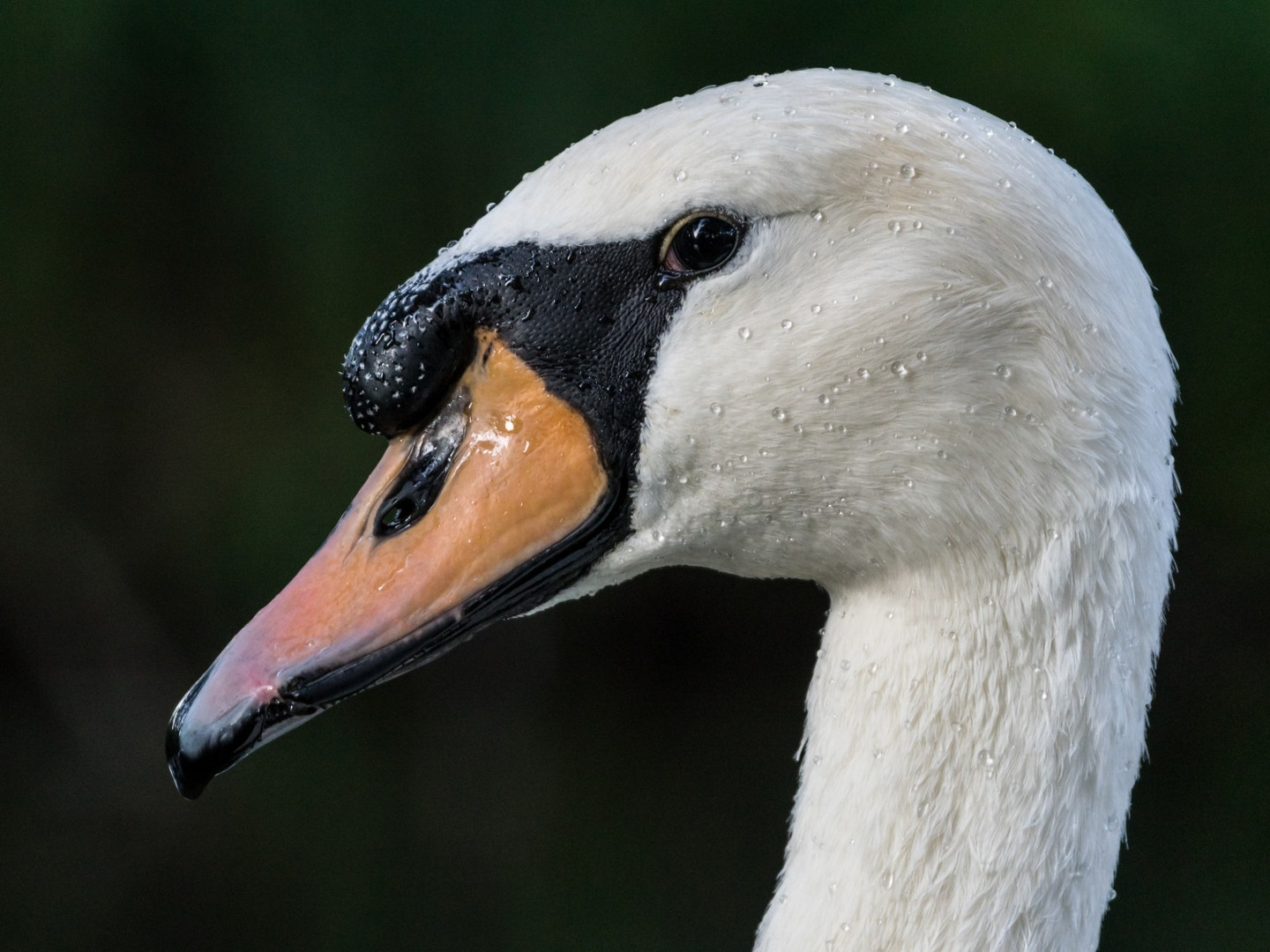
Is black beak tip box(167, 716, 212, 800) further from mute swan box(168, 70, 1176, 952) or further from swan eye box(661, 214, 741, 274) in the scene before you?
swan eye box(661, 214, 741, 274)

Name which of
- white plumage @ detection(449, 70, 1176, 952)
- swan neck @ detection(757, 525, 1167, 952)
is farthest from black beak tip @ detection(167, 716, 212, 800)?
swan neck @ detection(757, 525, 1167, 952)

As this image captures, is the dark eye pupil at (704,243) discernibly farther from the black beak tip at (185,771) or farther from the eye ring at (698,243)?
the black beak tip at (185,771)

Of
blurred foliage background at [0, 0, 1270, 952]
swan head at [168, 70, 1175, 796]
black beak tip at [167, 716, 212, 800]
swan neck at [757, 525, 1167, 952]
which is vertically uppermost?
blurred foliage background at [0, 0, 1270, 952]

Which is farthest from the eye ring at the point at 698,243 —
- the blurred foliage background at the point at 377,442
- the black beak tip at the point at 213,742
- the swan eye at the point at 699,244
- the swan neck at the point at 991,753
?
the blurred foliage background at the point at 377,442

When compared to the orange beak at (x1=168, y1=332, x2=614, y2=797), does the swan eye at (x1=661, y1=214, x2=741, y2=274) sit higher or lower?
higher

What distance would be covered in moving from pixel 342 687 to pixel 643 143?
25.2 inches

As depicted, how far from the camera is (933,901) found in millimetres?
1488

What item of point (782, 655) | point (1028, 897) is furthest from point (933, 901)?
point (782, 655)

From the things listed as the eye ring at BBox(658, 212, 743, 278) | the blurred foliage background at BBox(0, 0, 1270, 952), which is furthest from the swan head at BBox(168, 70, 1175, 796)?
the blurred foliage background at BBox(0, 0, 1270, 952)

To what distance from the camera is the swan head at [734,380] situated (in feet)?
4.63

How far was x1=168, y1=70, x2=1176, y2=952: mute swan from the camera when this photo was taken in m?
1.42

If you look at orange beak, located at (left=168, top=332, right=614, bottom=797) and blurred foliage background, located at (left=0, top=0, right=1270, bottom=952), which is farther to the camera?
blurred foliage background, located at (left=0, top=0, right=1270, bottom=952)

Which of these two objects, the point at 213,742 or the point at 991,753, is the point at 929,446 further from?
the point at 213,742

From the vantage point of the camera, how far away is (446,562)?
4.96ft
